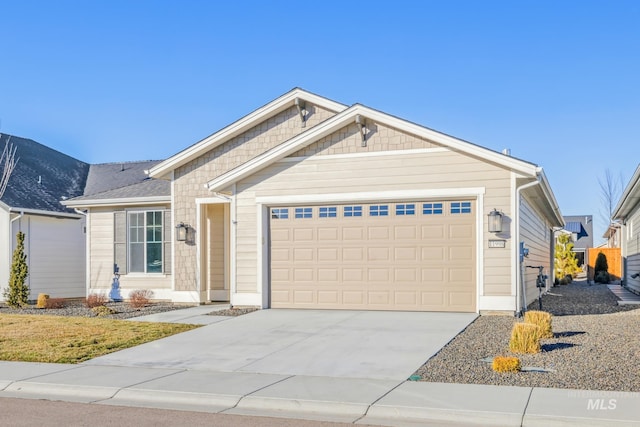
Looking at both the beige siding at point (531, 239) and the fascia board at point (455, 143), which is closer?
the fascia board at point (455, 143)

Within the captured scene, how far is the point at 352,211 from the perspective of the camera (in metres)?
15.4

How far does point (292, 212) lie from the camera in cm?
1586

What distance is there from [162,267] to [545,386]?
13.4 meters

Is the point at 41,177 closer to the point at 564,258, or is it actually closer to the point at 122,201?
the point at 122,201

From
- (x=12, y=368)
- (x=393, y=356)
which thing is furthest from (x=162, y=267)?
(x=393, y=356)

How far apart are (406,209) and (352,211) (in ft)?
4.25

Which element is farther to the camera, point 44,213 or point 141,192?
point 44,213

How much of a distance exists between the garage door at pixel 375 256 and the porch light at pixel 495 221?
0.52m

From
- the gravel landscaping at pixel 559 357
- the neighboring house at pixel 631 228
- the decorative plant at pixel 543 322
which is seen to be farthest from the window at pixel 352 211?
the neighboring house at pixel 631 228

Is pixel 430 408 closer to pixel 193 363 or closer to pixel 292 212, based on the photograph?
pixel 193 363

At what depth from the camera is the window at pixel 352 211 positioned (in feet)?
50.3

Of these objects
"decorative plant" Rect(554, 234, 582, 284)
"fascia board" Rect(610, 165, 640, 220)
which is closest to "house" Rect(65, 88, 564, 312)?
"fascia board" Rect(610, 165, 640, 220)

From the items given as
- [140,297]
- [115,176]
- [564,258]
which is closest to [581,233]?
[564,258]

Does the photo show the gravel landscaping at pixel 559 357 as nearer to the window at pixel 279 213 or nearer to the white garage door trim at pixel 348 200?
the white garage door trim at pixel 348 200
